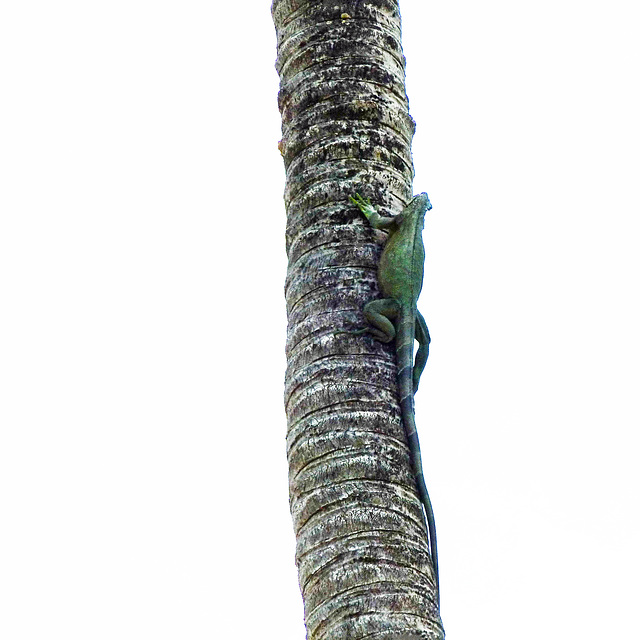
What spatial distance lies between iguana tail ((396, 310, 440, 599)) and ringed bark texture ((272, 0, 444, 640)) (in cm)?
4

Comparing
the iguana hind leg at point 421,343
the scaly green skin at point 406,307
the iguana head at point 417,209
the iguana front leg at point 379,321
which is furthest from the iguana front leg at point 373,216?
the iguana hind leg at point 421,343

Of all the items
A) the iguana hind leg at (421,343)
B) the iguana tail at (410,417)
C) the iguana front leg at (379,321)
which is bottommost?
the iguana tail at (410,417)

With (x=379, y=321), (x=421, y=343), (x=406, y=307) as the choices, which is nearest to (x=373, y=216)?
(x=406, y=307)

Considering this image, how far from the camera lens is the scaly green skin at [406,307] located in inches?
181

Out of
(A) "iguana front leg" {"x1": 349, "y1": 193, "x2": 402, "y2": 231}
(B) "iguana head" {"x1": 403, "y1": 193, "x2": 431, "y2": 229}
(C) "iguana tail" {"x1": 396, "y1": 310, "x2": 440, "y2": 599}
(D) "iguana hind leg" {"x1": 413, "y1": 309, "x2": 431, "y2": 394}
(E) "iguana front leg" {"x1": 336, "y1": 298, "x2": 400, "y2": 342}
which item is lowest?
(C) "iguana tail" {"x1": 396, "y1": 310, "x2": 440, "y2": 599}

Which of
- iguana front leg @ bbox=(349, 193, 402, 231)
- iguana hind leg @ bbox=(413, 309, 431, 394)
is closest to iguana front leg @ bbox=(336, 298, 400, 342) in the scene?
iguana front leg @ bbox=(349, 193, 402, 231)

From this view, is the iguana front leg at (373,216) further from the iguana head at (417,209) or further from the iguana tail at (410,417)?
the iguana tail at (410,417)

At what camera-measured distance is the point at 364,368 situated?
15.4 ft

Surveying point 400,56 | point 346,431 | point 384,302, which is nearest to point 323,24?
point 400,56

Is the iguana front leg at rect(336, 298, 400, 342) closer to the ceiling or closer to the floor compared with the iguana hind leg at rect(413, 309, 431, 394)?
closer to the floor

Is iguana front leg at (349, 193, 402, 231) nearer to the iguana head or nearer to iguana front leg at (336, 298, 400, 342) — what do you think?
the iguana head

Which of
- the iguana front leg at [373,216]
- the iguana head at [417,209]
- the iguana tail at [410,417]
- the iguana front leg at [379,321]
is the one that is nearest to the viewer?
the iguana tail at [410,417]

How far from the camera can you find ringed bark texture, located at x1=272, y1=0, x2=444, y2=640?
13.8 feet

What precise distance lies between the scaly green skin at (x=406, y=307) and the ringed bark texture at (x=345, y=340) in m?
0.04
